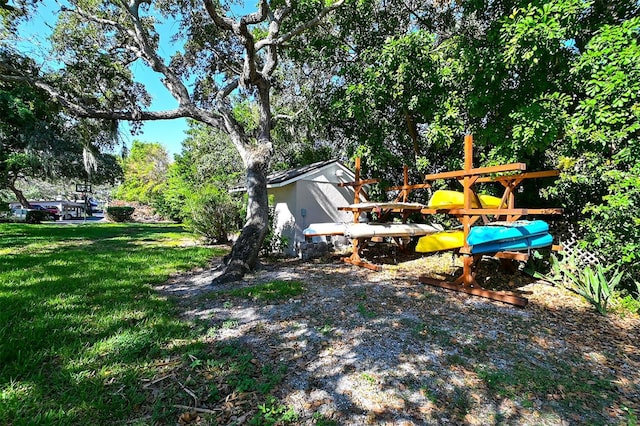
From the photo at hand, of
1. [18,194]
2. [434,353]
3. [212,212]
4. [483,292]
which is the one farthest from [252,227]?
[18,194]

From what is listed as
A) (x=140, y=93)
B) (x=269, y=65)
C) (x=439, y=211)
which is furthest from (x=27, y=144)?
(x=439, y=211)

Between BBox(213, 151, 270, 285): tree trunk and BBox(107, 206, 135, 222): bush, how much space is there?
25846 mm

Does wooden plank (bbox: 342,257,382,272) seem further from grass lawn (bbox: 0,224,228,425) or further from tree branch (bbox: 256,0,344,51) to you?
tree branch (bbox: 256,0,344,51)

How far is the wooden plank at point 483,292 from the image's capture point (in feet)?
15.9

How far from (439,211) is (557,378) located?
337 cm

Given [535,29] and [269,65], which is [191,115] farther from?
[535,29]

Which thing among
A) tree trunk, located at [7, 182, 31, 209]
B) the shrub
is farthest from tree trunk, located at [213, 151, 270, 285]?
tree trunk, located at [7, 182, 31, 209]

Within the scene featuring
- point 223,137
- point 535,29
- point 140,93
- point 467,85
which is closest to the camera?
point 535,29

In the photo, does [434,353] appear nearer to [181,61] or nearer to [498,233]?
[498,233]

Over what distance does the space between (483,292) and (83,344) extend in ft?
18.9

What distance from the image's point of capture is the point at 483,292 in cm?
521

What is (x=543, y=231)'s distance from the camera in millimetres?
5734

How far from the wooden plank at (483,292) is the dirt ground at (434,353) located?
0.39 feet

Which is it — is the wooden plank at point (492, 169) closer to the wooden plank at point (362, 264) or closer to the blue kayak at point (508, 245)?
the blue kayak at point (508, 245)
